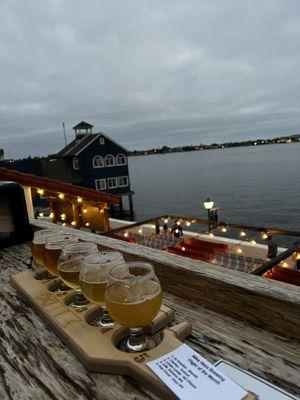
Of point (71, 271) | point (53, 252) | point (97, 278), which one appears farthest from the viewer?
point (53, 252)

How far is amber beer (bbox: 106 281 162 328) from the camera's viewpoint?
1.22 metres

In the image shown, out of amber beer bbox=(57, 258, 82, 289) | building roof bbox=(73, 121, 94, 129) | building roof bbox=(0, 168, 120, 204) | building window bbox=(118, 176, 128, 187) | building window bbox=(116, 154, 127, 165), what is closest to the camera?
amber beer bbox=(57, 258, 82, 289)

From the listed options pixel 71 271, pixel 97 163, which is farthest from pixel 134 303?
pixel 97 163

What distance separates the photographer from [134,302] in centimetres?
122

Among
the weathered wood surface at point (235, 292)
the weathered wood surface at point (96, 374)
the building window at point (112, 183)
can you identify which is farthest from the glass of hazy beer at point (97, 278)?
the building window at point (112, 183)

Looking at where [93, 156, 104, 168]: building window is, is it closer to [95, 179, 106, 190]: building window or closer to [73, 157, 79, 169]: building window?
[95, 179, 106, 190]: building window

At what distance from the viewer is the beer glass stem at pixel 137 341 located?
1.33 m

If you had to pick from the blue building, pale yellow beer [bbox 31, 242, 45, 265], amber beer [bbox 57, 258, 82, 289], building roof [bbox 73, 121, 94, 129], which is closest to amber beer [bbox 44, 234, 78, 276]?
pale yellow beer [bbox 31, 242, 45, 265]

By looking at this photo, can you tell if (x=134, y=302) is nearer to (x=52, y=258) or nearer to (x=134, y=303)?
(x=134, y=303)

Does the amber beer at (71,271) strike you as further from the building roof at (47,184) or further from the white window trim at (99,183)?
the white window trim at (99,183)

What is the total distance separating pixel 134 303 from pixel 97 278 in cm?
33

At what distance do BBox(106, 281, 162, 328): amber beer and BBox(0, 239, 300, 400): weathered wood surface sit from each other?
9.7 inches

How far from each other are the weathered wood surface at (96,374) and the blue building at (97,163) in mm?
33819

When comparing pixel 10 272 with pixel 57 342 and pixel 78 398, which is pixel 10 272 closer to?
pixel 57 342
